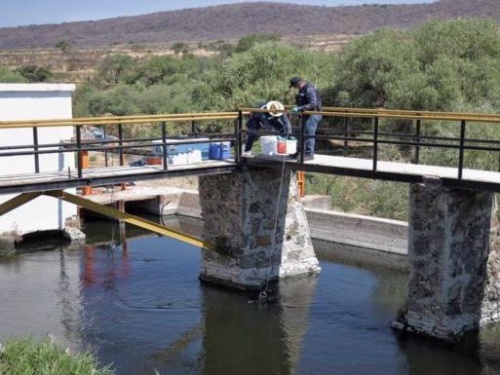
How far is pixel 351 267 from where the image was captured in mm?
18328

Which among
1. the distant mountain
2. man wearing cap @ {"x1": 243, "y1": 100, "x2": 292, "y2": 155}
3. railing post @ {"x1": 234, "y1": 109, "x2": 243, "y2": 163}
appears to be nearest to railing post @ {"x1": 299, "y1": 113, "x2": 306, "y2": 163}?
man wearing cap @ {"x1": 243, "y1": 100, "x2": 292, "y2": 155}

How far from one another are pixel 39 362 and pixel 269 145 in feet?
24.6

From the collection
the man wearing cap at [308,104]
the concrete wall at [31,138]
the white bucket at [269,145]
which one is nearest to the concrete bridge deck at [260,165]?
the white bucket at [269,145]

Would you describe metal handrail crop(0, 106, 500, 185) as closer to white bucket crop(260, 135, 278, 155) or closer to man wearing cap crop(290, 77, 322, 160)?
man wearing cap crop(290, 77, 322, 160)

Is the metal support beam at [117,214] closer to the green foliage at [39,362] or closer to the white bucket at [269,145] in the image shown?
the white bucket at [269,145]

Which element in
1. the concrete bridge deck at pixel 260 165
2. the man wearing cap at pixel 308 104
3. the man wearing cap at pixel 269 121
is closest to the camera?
the concrete bridge deck at pixel 260 165

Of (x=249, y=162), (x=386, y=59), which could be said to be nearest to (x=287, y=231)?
(x=249, y=162)

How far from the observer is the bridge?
41.9 ft

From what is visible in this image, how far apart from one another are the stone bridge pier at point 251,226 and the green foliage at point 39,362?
6849 mm

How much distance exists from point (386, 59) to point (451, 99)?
4512mm

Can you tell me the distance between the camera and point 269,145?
599 inches

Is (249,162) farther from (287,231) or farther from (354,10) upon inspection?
(354,10)

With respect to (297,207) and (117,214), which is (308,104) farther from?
(117,214)

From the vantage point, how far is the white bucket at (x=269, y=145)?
49.8 ft
